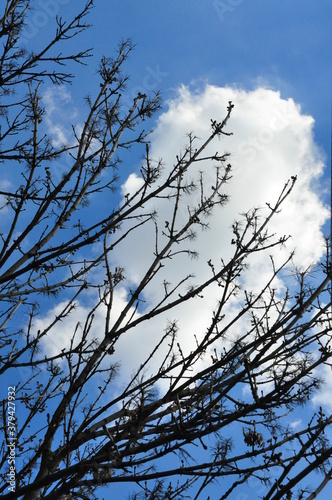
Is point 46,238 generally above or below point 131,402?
above

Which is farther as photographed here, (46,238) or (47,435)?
(46,238)

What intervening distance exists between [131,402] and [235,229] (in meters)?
1.78

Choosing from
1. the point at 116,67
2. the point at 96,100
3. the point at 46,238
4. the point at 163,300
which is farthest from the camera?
the point at 116,67

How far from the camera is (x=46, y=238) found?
480cm

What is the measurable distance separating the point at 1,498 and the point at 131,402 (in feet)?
3.79

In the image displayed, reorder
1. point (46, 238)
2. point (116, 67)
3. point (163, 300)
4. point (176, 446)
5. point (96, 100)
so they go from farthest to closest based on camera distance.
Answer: point (116, 67) → point (96, 100) → point (46, 238) → point (163, 300) → point (176, 446)

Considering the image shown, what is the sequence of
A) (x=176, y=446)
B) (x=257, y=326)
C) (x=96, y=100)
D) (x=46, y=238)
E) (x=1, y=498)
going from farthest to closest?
(x=96, y=100) → (x=46, y=238) → (x=257, y=326) → (x=1, y=498) → (x=176, y=446)

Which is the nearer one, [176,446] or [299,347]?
[176,446]

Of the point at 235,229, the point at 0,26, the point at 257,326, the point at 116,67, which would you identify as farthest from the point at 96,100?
the point at 257,326

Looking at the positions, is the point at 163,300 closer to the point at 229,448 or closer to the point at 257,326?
the point at 257,326

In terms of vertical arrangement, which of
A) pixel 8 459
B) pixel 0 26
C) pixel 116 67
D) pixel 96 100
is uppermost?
pixel 0 26

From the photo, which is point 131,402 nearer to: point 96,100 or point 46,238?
point 46,238

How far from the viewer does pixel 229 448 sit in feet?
11.2

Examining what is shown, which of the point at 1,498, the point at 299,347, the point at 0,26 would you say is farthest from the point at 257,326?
the point at 0,26
